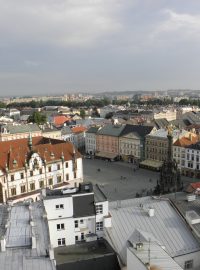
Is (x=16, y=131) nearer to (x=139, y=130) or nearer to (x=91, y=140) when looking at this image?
(x=91, y=140)

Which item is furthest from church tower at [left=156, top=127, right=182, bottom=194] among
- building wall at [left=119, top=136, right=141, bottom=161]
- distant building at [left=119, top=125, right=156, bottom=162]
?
building wall at [left=119, top=136, right=141, bottom=161]

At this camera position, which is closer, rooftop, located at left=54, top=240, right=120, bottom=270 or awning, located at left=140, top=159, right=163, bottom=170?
rooftop, located at left=54, top=240, right=120, bottom=270

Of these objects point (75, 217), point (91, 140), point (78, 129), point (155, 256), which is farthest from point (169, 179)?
point (78, 129)

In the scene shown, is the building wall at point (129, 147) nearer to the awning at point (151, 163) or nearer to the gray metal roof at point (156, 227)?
the awning at point (151, 163)

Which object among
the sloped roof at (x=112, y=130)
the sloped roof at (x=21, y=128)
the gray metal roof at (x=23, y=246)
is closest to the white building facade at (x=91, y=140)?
the sloped roof at (x=112, y=130)

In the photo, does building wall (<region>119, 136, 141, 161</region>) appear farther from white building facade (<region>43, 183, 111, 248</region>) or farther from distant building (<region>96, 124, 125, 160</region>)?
white building facade (<region>43, 183, 111, 248</region>)

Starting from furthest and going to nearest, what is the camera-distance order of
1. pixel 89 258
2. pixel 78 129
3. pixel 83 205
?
pixel 78 129
pixel 83 205
pixel 89 258
